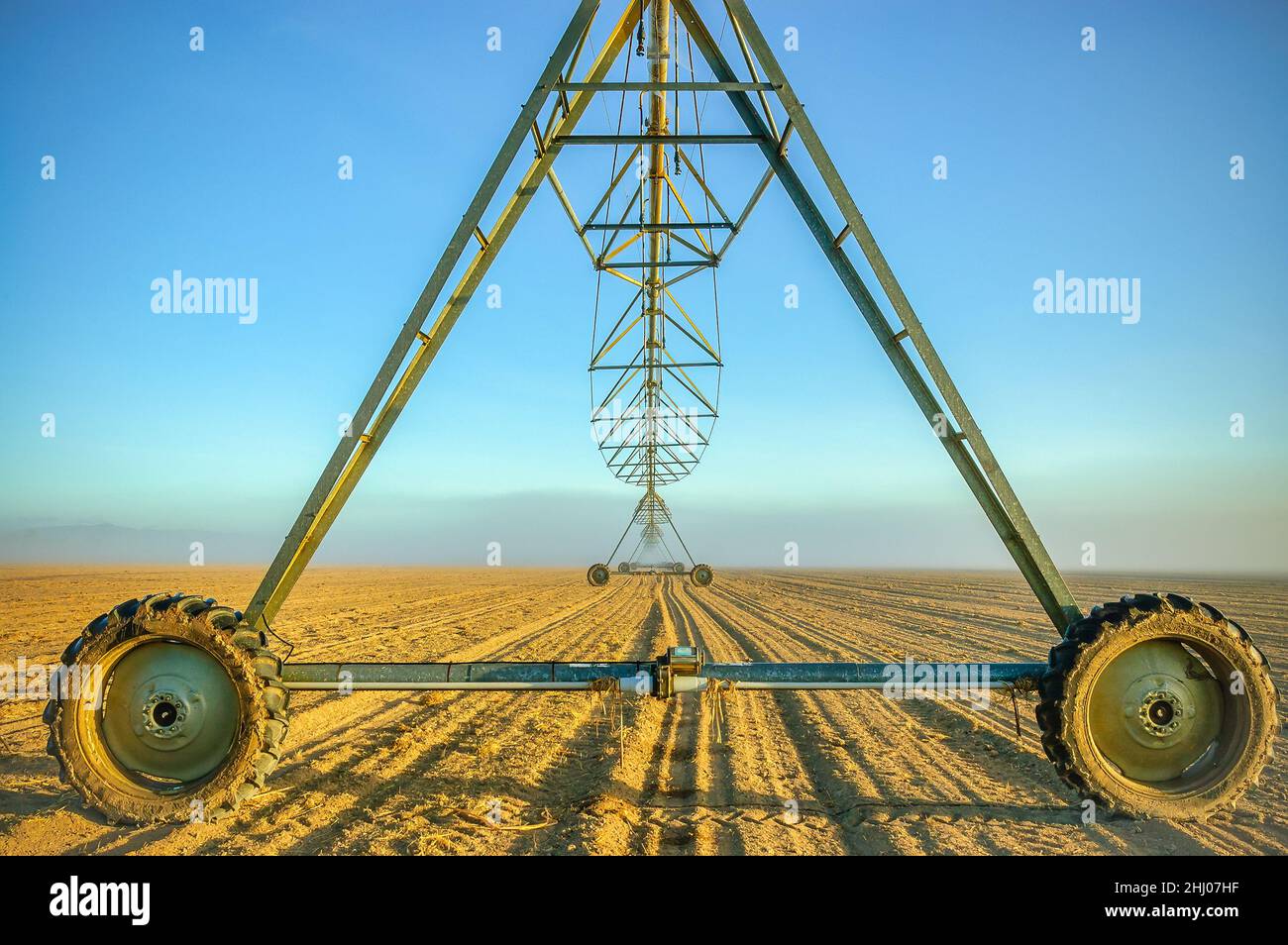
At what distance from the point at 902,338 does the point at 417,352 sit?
3.77 metres

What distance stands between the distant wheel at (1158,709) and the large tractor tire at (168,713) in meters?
4.96

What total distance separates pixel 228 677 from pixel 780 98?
5617 millimetres

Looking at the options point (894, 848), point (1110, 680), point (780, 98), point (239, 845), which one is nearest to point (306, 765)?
point (239, 845)

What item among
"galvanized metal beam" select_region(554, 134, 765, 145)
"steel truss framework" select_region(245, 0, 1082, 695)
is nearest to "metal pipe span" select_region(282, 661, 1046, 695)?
"steel truss framework" select_region(245, 0, 1082, 695)

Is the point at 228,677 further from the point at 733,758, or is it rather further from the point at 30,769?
the point at 733,758

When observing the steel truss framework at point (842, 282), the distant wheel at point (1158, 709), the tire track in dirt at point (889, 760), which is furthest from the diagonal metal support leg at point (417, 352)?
the distant wheel at point (1158, 709)

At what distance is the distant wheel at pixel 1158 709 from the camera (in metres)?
4.12

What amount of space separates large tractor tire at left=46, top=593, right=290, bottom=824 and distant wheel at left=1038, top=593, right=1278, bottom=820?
496 cm

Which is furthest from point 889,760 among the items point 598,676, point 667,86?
point 667,86

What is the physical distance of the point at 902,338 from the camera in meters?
5.04

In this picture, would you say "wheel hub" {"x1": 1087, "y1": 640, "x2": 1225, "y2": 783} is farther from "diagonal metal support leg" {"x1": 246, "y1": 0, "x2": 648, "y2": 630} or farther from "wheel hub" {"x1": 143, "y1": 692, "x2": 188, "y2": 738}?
"wheel hub" {"x1": 143, "y1": 692, "x2": 188, "y2": 738}

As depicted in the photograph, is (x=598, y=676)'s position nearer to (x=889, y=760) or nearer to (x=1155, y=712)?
(x=889, y=760)

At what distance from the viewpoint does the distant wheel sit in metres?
4.12

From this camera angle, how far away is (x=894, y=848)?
13.7 ft
